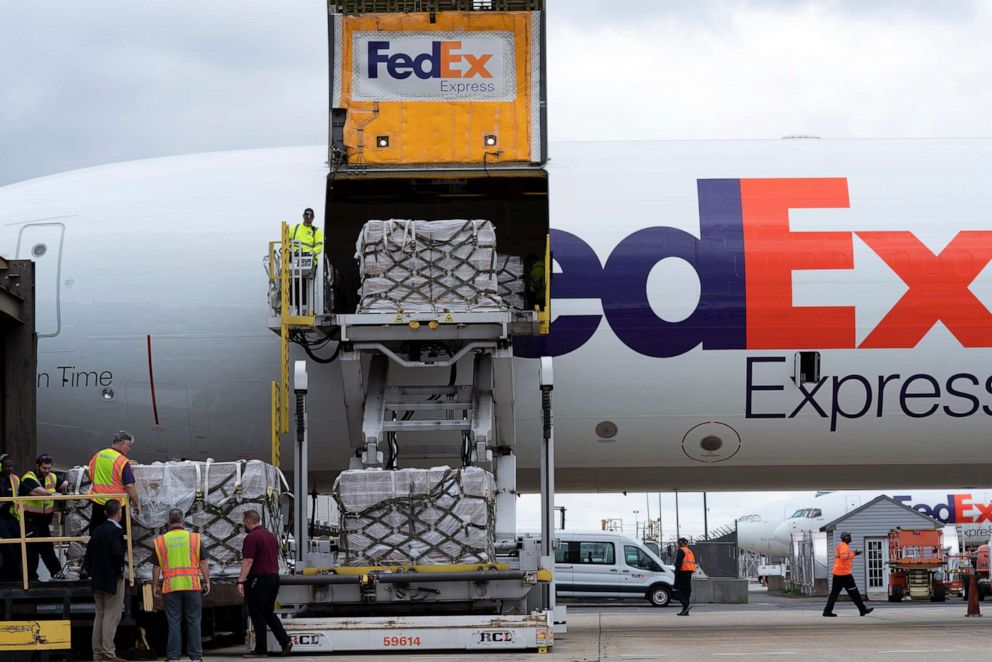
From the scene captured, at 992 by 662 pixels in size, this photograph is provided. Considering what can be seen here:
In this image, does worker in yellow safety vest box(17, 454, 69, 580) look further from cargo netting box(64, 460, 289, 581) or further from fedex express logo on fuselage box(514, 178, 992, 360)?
fedex express logo on fuselage box(514, 178, 992, 360)

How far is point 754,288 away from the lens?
15.4 m

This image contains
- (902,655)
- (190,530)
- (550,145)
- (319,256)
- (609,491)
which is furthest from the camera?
(609,491)

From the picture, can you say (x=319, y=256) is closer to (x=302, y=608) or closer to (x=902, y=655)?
(x=302, y=608)

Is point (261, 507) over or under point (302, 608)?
over

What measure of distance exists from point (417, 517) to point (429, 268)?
2835 millimetres

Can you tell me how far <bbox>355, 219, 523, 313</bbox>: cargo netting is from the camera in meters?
14.3

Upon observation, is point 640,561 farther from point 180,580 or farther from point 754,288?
point 180,580

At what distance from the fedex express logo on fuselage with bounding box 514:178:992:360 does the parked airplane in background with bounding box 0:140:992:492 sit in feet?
0.08

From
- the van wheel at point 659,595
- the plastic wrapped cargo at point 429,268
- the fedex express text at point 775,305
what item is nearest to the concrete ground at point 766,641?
the fedex express text at point 775,305

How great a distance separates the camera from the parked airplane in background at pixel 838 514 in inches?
1989

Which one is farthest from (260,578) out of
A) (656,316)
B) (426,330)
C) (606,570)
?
(606,570)

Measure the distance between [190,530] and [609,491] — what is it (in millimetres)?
6904

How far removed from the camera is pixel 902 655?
38.6 feet

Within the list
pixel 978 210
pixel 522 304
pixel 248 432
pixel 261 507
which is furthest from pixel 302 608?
pixel 978 210
